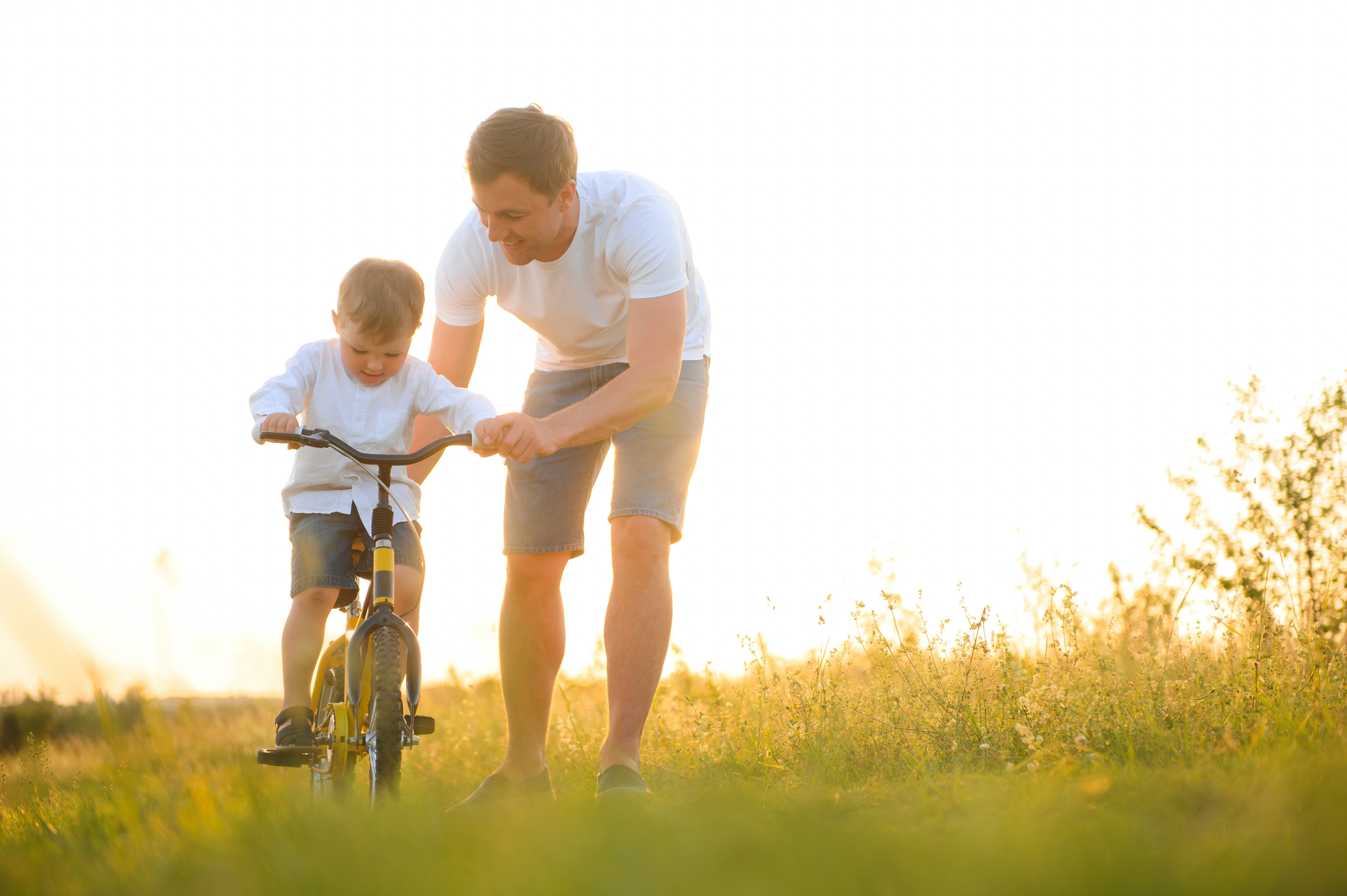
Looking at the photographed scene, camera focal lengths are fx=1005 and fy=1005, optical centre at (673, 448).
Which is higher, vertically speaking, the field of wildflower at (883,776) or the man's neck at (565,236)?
the man's neck at (565,236)

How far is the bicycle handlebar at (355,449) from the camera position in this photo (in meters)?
2.98

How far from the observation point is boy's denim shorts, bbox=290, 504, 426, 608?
340 centimetres

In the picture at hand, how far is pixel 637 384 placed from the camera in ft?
11.2

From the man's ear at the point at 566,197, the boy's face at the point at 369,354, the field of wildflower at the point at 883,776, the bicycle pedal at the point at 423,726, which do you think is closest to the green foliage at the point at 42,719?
the field of wildflower at the point at 883,776

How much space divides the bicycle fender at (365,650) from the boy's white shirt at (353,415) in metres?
0.46

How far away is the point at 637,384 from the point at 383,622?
3.71ft

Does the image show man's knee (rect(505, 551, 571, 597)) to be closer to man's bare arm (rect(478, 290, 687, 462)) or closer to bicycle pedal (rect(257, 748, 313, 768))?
man's bare arm (rect(478, 290, 687, 462))

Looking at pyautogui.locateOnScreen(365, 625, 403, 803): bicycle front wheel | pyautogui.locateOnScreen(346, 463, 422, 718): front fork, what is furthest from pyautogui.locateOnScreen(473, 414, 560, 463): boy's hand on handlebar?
pyautogui.locateOnScreen(365, 625, 403, 803): bicycle front wheel

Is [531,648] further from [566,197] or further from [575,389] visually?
[566,197]

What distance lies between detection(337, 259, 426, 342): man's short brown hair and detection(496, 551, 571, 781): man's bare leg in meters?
1.03

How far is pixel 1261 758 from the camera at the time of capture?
2672mm

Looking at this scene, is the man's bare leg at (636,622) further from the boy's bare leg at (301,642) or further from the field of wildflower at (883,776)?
the boy's bare leg at (301,642)

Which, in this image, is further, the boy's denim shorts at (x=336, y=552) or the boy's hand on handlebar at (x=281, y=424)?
the boy's denim shorts at (x=336, y=552)

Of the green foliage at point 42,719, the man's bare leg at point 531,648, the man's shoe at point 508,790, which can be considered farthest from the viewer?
the green foliage at point 42,719
